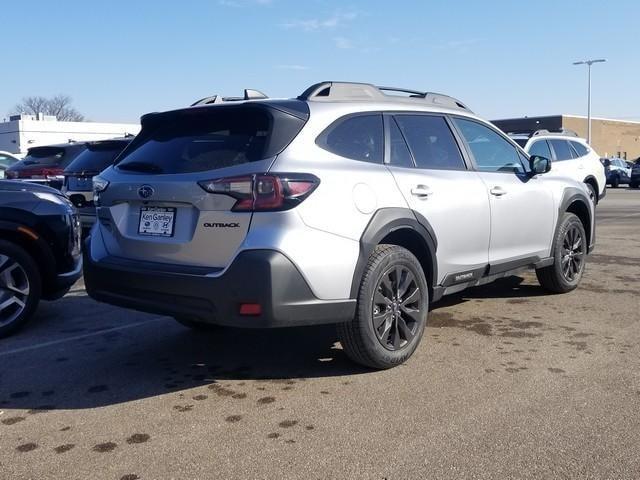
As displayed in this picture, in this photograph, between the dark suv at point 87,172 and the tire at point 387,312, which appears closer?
the tire at point 387,312

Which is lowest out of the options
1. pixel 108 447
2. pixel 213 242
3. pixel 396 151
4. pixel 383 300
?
pixel 108 447

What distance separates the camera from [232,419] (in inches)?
150

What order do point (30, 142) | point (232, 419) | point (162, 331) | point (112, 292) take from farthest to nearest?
point (30, 142)
point (162, 331)
point (112, 292)
point (232, 419)

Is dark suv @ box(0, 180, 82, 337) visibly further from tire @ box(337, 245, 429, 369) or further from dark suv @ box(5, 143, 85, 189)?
dark suv @ box(5, 143, 85, 189)

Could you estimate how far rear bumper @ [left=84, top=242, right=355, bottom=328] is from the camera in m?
3.83

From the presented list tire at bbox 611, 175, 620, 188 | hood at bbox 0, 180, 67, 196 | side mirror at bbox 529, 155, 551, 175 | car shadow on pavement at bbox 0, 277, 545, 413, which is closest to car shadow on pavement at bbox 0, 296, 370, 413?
car shadow on pavement at bbox 0, 277, 545, 413

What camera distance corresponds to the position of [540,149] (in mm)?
12062

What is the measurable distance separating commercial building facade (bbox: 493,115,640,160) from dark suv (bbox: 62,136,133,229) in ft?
188

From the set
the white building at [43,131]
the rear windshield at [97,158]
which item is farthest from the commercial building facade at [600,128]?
the rear windshield at [97,158]

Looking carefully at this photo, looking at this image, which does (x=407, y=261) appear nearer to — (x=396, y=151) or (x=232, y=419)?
(x=396, y=151)

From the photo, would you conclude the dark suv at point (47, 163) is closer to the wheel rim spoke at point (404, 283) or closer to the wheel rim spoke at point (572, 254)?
the wheel rim spoke at point (572, 254)

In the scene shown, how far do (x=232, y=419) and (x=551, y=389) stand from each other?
1.96m

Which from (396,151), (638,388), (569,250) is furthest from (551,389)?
(569,250)

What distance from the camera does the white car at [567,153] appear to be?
39.4 ft
